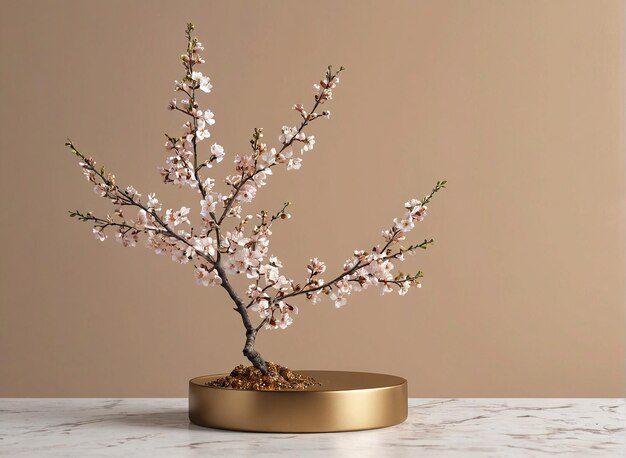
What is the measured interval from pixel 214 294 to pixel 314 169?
1.43ft

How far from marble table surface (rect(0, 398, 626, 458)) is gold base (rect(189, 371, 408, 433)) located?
0.02 metres

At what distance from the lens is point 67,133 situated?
2326mm

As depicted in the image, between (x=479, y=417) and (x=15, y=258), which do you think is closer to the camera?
(x=479, y=417)

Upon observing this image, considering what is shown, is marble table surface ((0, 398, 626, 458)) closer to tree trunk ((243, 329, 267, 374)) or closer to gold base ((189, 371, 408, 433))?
gold base ((189, 371, 408, 433))

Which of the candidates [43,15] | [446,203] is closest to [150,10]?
[43,15]

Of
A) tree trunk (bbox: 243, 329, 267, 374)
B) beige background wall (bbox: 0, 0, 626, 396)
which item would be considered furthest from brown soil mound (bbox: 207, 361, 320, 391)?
beige background wall (bbox: 0, 0, 626, 396)

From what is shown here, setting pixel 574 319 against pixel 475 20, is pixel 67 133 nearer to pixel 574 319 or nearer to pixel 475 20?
pixel 475 20

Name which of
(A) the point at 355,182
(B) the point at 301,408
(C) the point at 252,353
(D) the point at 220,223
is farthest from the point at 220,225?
(A) the point at 355,182

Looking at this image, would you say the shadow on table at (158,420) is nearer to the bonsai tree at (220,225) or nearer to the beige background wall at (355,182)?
the bonsai tree at (220,225)

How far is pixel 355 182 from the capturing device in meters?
2.29

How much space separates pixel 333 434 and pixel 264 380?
146 millimetres

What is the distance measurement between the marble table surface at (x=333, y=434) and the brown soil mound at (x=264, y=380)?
0.08m

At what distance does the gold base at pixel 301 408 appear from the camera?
1.32 meters

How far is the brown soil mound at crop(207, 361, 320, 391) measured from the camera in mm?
1384
